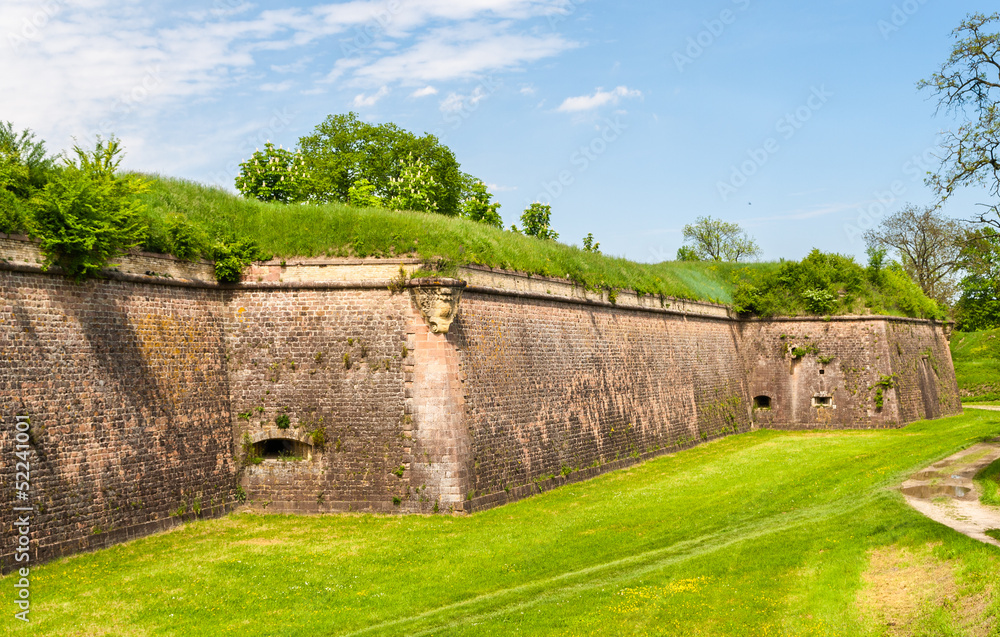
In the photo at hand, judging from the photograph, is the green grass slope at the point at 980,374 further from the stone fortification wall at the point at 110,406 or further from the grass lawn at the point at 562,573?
the stone fortification wall at the point at 110,406

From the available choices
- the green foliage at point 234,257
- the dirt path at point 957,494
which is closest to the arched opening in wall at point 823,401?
the dirt path at point 957,494

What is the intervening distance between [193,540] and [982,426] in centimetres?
2528

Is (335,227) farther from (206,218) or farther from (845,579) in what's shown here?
(845,579)

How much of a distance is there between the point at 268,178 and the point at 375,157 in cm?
1431

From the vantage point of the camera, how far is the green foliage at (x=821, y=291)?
33.8m

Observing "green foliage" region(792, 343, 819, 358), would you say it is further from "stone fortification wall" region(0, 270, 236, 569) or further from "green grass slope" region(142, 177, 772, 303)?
"stone fortification wall" region(0, 270, 236, 569)

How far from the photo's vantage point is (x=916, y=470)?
17797 millimetres

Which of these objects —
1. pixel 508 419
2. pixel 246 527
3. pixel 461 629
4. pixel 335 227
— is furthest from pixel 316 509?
pixel 461 629

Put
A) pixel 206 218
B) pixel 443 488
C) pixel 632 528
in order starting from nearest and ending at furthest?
pixel 632 528 < pixel 443 488 < pixel 206 218

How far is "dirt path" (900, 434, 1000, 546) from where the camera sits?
39.3 ft

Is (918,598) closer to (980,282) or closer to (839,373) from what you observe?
(980,282)

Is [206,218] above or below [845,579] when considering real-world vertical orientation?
above

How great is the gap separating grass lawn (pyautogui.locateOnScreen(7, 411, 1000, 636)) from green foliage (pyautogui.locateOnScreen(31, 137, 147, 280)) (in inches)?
210

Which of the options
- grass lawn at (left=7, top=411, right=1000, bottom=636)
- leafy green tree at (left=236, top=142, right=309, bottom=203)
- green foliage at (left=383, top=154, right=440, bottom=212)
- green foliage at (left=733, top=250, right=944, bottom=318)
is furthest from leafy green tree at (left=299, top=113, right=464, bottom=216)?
grass lawn at (left=7, top=411, right=1000, bottom=636)
